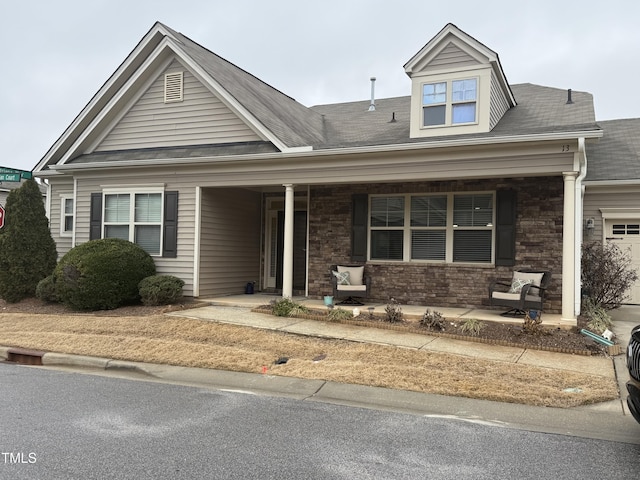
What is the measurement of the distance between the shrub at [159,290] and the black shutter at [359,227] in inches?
158

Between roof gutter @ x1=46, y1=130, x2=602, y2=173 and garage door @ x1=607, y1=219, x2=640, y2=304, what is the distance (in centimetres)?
535

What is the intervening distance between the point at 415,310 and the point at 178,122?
287 inches

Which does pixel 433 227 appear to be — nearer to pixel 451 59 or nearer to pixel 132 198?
pixel 451 59

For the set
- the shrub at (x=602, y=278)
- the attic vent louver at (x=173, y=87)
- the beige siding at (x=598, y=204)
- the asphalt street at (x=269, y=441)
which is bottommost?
the asphalt street at (x=269, y=441)

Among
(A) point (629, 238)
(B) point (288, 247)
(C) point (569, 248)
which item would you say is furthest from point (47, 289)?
(A) point (629, 238)

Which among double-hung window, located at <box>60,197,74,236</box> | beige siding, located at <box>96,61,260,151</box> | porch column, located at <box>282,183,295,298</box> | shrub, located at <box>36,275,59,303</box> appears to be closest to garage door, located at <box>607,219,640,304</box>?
porch column, located at <box>282,183,295,298</box>

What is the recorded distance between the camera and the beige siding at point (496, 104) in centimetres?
1162

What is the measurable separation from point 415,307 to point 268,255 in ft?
16.1

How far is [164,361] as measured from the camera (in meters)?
7.44

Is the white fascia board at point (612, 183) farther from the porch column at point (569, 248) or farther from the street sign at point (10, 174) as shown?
the street sign at point (10, 174)

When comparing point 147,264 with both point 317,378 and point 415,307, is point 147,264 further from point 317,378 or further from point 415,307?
point 317,378

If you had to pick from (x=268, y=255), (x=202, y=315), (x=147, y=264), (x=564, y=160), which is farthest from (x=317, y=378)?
(x=268, y=255)

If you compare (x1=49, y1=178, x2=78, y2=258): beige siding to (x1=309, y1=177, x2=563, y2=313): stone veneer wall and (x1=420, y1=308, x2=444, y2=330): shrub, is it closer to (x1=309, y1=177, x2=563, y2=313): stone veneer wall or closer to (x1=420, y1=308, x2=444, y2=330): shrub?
(x1=309, y1=177, x2=563, y2=313): stone veneer wall

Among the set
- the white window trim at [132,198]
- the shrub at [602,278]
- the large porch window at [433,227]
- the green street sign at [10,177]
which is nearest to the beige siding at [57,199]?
the white window trim at [132,198]
